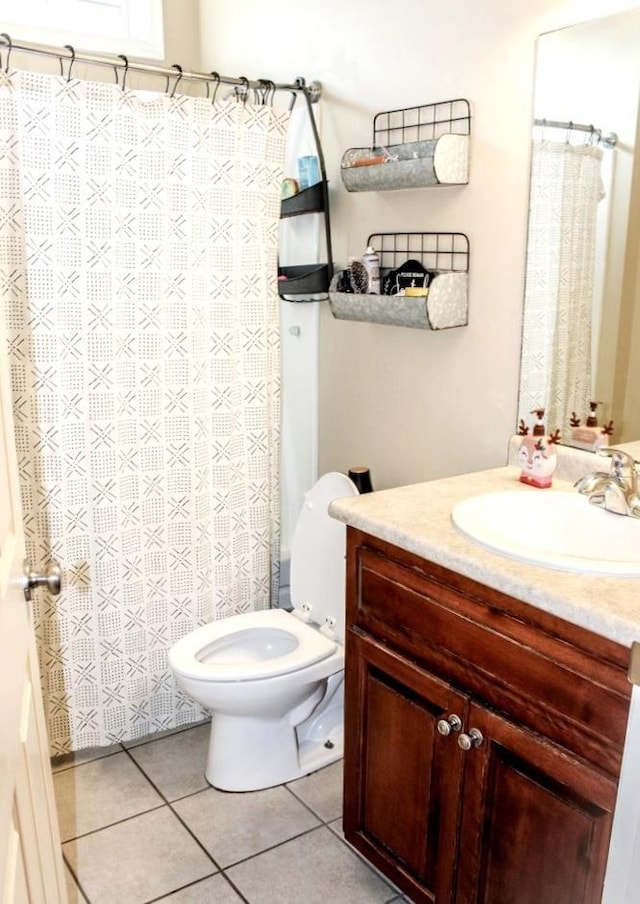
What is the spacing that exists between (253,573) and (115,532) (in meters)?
0.49

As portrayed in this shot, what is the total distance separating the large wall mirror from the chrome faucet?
18 cm

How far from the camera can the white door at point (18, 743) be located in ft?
3.22

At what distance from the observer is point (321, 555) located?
87.7 inches

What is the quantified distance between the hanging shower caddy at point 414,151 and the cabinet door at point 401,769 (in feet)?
3.63

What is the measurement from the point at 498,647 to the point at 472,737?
194 mm

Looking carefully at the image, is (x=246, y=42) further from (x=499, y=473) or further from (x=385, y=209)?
(x=499, y=473)

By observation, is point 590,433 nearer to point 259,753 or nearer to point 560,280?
point 560,280

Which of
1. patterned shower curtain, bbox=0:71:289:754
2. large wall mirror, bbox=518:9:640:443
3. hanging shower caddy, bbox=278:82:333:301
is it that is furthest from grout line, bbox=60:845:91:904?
A: hanging shower caddy, bbox=278:82:333:301

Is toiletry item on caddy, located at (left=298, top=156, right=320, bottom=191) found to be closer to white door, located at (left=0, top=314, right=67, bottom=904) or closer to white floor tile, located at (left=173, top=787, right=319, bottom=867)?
white door, located at (left=0, top=314, right=67, bottom=904)

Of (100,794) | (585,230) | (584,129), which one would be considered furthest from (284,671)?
(584,129)

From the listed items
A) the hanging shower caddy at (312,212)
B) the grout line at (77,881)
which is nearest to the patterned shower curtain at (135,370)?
the hanging shower caddy at (312,212)

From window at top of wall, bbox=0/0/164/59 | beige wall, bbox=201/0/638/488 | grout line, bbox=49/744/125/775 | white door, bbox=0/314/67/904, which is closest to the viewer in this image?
white door, bbox=0/314/67/904

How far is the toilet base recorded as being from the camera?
6.97 feet

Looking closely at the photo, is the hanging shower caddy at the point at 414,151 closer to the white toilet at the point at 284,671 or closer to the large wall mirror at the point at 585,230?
the large wall mirror at the point at 585,230
